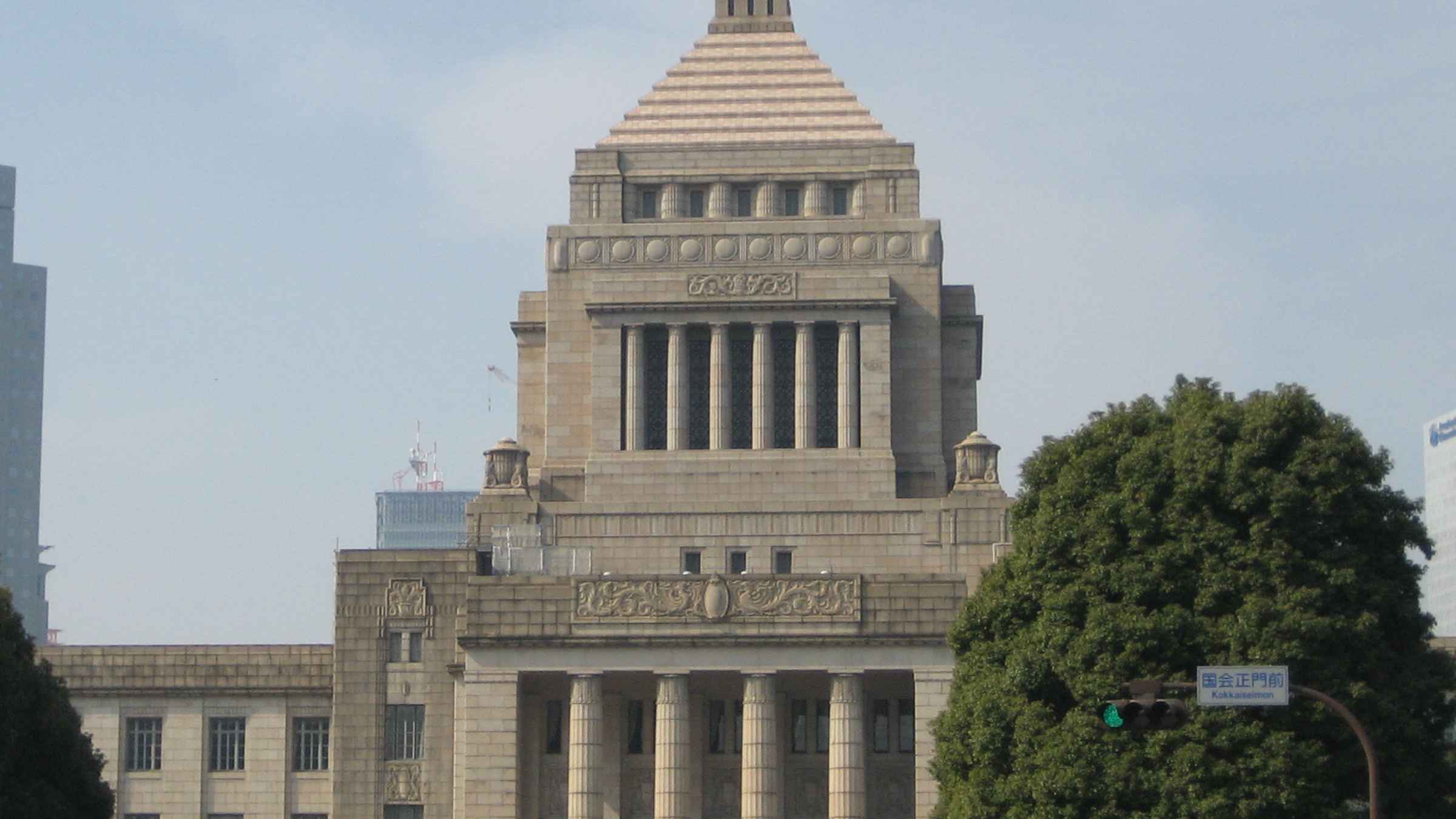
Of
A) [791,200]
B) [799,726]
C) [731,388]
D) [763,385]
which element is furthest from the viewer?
[791,200]

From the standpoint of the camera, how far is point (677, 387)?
343 feet

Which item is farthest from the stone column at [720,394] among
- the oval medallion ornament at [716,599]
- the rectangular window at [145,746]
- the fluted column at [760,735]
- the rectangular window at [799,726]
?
the rectangular window at [145,746]

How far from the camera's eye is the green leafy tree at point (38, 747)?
2928 inches

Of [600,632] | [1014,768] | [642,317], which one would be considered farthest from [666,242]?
[1014,768]

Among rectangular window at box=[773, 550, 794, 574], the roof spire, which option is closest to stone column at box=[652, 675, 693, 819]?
rectangular window at box=[773, 550, 794, 574]

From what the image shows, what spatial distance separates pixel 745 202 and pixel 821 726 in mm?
22773

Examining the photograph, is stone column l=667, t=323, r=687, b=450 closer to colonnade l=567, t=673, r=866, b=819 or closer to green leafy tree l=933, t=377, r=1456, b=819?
colonnade l=567, t=673, r=866, b=819

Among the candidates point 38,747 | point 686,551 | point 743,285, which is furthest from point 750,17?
point 38,747

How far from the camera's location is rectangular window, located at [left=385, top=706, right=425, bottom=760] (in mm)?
96312

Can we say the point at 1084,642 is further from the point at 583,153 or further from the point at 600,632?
the point at 583,153

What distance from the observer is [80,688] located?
10000cm

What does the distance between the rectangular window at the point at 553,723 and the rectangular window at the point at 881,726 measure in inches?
385

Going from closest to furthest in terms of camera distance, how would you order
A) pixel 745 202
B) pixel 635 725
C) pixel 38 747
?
pixel 38 747 < pixel 635 725 < pixel 745 202

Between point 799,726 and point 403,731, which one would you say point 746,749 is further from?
point 403,731
